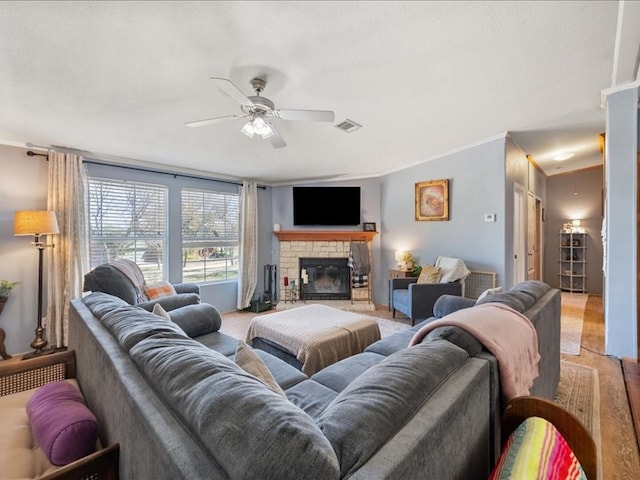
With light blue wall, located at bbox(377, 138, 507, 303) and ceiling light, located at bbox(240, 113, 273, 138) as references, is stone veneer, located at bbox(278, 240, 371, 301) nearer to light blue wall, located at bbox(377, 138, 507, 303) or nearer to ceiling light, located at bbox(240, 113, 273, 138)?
light blue wall, located at bbox(377, 138, 507, 303)

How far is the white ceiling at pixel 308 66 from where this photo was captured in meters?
1.60

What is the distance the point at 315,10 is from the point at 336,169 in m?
3.33

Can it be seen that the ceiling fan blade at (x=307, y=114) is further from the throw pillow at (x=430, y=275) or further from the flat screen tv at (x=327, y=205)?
the flat screen tv at (x=327, y=205)

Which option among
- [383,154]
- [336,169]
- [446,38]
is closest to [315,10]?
[446,38]

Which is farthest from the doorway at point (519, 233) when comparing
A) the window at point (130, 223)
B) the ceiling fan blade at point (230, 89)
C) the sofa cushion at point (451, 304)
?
the window at point (130, 223)

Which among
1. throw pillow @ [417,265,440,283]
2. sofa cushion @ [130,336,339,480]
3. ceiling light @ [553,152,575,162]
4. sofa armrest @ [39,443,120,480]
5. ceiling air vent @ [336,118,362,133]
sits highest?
ceiling light @ [553,152,575,162]

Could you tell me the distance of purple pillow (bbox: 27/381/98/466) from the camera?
1.09m

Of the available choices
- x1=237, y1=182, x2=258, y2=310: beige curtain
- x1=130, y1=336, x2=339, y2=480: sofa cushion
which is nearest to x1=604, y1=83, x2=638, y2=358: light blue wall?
x1=130, y1=336, x2=339, y2=480: sofa cushion

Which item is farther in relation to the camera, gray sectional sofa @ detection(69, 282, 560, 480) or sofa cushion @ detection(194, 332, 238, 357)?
Answer: sofa cushion @ detection(194, 332, 238, 357)

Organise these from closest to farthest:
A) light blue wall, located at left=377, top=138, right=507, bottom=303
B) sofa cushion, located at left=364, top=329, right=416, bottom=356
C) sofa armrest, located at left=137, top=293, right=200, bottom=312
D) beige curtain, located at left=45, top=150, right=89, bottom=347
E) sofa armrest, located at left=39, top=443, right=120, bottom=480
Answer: sofa armrest, located at left=39, top=443, right=120, bottom=480 → sofa cushion, located at left=364, top=329, right=416, bottom=356 → sofa armrest, located at left=137, top=293, right=200, bottom=312 → beige curtain, located at left=45, top=150, right=89, bottom=347 → light blue wall, located at left=377, top=138, right=507, bottom=303

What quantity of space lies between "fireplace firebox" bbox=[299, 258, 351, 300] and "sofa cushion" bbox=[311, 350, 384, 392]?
11.2ft

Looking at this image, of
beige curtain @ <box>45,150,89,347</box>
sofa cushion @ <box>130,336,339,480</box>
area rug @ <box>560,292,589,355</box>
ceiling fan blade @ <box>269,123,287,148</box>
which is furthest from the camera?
beige curtain @ <box>45,150,89,347</box>

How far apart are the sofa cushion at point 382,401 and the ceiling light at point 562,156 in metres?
5.46

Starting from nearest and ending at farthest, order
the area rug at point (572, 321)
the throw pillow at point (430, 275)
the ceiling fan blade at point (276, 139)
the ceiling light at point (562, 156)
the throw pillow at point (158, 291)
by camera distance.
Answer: the ceiling fan blade at point (276, 139) < the throw pillow at point (158, 291) < the area rug at point (572, 321) < the throw pillow at point (430, 275) < the ceiling light at point (562, 156)
